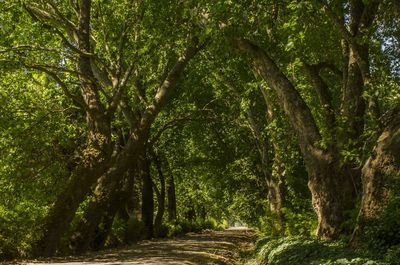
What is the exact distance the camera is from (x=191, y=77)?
88.0 ft

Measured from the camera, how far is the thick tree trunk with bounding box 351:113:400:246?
946cm

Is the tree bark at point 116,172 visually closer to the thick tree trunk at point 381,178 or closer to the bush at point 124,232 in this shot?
the bush at point 124,232

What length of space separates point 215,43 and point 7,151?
8333 mm

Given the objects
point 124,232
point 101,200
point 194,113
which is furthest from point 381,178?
point 194,113

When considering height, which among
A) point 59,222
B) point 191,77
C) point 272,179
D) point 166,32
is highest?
point 191,77

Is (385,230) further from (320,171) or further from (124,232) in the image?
(124,232)

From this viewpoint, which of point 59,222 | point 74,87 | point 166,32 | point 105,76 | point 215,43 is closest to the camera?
point 215,43

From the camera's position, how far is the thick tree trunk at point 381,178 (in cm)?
946

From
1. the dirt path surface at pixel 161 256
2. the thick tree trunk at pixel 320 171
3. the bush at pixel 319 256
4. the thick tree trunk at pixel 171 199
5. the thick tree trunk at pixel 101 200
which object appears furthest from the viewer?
the thick tree trunk at pixel 171 199

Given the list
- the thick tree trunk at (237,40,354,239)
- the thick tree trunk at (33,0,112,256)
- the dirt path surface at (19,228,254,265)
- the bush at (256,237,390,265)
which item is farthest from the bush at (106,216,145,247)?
the bush at (256,237,390,265)

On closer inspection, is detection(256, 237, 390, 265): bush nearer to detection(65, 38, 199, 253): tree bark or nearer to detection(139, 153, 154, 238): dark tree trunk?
detection(65, 38, 199, 253): tree bark

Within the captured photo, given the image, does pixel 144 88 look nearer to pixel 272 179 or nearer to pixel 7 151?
pixel 272 179

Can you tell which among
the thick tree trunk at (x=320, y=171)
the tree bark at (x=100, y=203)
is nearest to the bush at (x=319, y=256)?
the thick tree trunk at (x=320, y=171)

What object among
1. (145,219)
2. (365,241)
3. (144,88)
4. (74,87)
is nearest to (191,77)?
(144,88)
